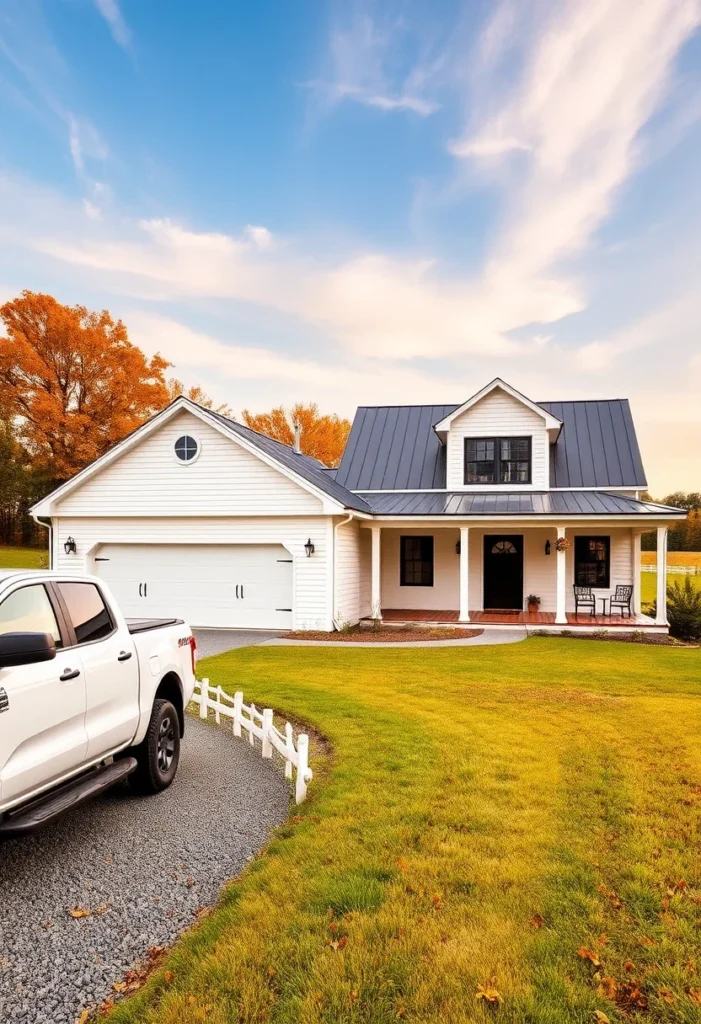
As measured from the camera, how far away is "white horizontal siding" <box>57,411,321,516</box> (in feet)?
54.2

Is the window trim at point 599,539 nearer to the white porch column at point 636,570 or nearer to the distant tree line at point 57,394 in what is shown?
the white porch column at point 636,570

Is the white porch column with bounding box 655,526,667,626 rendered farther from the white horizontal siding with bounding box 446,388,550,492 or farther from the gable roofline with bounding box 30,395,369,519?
the gable roofline with bounding box 30,395,369,519

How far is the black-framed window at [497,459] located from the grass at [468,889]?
1231 cm

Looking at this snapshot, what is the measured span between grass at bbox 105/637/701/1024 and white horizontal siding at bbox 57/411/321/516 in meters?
9.87

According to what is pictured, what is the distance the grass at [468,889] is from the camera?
104 inches

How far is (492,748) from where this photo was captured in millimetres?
6129

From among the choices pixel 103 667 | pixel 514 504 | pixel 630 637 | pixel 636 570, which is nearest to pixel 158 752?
pixel 103 667

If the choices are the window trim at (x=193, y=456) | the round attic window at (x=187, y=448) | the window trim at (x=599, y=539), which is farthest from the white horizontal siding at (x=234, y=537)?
the window trim at (x=599, y=539)

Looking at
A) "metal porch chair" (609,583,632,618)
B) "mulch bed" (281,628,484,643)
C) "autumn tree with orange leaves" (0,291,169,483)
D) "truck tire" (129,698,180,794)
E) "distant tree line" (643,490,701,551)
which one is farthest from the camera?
"distant tree line" (643,490,701,551)

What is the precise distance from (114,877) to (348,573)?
14.0 metres

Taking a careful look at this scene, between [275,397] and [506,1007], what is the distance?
40498 mm

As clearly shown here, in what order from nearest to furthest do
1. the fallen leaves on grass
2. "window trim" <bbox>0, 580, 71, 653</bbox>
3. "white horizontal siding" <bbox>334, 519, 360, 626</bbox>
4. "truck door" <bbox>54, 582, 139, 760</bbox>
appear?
the fallen leaves on grass
"window trim" <bbox>0, 580, 71, 653</bbox>
"truck door" <bbox>54, 582, 139, 760</bbox>
"white horizontal siding" <bbox>334, 519, 360, 626</bbox>

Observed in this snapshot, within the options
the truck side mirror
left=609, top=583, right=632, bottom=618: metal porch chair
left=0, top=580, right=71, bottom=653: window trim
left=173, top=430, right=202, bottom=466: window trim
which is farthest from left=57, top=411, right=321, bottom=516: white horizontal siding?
the truck side mirror

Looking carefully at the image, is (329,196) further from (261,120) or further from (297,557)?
(297,557)
